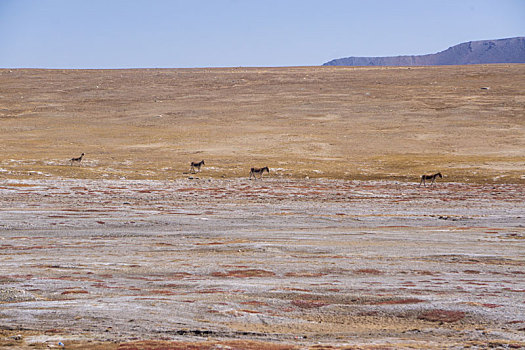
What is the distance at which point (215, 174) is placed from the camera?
3975 cm

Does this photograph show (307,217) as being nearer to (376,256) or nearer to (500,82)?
(376,256)

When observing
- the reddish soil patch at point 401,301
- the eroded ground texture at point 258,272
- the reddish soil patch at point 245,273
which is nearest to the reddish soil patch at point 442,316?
the eroded ground texture at point 258,272

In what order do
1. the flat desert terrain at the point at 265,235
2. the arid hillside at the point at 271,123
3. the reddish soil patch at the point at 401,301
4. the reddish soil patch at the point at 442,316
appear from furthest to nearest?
the arid hillside at the point at 271,123 → the reddish soil patch at the point at 401,301 → the reddish soil patch at the point at 442,316 → the flat desert terrain at the point at 265,235

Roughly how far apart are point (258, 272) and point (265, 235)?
5268 mm

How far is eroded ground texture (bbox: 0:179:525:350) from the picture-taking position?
8.46 metres

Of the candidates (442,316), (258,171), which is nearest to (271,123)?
(258,171)

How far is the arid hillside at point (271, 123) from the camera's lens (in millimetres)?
42406

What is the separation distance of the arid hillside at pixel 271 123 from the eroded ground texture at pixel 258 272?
14.8 metres

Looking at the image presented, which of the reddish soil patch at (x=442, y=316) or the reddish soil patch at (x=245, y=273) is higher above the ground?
the reddish soil patch at (x=245, y=273)

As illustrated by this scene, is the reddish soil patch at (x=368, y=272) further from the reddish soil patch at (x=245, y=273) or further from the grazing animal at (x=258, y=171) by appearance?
the grazing animal at (x=258, y=171)

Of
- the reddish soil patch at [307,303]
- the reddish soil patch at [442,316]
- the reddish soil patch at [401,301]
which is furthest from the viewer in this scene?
A: the reddish soil patch at [401,301]

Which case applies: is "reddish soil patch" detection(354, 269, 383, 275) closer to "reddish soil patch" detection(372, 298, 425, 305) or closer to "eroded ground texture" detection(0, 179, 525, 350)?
"eroded ground texture" detection(0, 179, 525, 350)

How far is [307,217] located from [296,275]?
9.31 meters

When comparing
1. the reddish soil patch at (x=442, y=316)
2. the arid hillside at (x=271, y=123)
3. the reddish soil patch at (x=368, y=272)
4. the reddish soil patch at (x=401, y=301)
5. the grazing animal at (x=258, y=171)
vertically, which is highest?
the arid hillside at (x=271, y=123)
